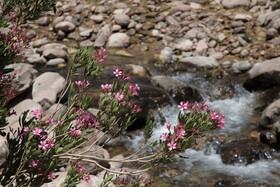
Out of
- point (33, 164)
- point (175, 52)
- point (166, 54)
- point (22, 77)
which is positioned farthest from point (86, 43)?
point (33, 164)

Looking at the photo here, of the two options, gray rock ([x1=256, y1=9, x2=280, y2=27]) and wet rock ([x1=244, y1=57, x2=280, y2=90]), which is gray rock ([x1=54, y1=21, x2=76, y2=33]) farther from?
wet rock ([x1=244, y1=57, x2=280, y2=90])

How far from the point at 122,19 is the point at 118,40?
1.55 metres

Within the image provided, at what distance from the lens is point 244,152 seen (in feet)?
24.7

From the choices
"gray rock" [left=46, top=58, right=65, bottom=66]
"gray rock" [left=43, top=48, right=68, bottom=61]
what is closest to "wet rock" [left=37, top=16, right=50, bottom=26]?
"gray rock" [left=43, top=48, right=68, bottom=61]

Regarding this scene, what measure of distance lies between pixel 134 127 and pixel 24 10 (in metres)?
5.87

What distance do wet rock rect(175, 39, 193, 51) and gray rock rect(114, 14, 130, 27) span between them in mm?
3089

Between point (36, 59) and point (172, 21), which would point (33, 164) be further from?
point (172, 21)

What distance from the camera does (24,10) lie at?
3555mm

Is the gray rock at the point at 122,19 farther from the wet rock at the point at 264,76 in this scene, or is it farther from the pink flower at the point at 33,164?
the pink flower at the point at 33,164

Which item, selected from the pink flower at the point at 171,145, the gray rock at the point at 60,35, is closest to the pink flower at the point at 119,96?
the pink flower at the point at 171,145

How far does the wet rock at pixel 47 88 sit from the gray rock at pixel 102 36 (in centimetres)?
622

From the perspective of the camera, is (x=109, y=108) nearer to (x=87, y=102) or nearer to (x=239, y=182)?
(x=87, y=102)

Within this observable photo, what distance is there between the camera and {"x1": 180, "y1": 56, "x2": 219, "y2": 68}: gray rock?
12.7 m

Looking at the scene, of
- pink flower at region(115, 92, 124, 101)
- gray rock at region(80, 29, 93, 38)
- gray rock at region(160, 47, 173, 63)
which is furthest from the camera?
gray rock at region(80, 29, 93, 38)
